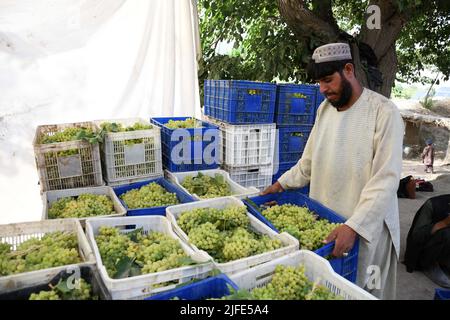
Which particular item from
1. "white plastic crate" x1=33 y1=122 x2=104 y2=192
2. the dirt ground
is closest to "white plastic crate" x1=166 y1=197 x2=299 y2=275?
"white plastic crate" x1=33 y1=122 x2=104 y2=192

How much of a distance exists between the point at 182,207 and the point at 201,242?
1.49 ft

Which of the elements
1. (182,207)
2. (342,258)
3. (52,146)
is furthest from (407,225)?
(52,146)

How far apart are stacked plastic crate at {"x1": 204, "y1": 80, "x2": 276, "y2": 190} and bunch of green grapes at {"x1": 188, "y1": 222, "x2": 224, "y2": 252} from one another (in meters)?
1.89

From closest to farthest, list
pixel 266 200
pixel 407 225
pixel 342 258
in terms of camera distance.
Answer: pixel 342 258 < pixel 266 200 < pixel 407 225

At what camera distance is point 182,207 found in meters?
2.22

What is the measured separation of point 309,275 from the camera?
1709mm

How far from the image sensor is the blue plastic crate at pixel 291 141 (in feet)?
14.4

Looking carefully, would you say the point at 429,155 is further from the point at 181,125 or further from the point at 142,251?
the point at 142,251

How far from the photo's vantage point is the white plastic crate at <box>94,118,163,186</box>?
10.0ft

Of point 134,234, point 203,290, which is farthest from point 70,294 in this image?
point 134,234

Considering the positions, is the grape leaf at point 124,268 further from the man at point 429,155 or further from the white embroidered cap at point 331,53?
the man at point 429,155

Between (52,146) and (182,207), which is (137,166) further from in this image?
(182,207)

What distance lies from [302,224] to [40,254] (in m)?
1.45

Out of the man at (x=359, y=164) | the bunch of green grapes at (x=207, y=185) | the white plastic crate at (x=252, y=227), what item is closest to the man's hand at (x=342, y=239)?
the man at (x=359, y=164)
